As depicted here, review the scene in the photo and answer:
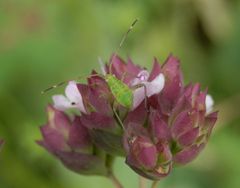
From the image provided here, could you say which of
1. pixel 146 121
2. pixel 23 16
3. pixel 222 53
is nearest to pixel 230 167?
pixel 222 53

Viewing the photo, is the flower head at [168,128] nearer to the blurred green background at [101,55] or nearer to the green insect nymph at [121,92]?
the green insect nymph at [121,92]

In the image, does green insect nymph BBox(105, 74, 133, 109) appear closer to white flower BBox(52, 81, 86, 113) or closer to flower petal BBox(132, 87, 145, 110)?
flower petal BBox(132, 87, 145, 110)

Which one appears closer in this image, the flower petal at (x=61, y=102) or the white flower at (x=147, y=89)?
the white flower at (x=147, y=89)

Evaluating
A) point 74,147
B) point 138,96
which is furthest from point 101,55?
point 138,96

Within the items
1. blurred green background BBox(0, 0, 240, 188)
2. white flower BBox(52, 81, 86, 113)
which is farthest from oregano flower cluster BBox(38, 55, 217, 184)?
blurred green background BBox(0, 0, 240, 188)

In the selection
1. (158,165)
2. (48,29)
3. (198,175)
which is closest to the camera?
(158,165)

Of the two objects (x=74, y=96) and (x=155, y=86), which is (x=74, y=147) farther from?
(x=155, y=86)

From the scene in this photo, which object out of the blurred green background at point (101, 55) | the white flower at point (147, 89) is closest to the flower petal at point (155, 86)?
the white flower at point (147, 89)

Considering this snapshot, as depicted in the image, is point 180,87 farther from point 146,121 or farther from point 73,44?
point 73,44
